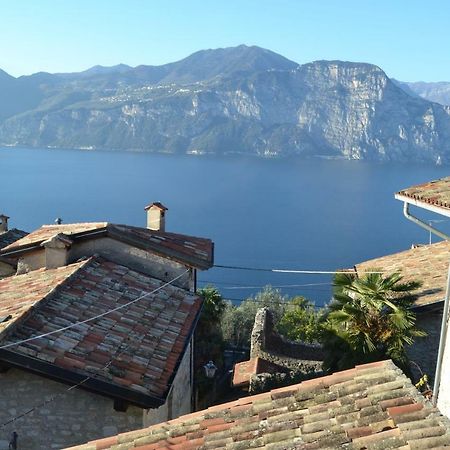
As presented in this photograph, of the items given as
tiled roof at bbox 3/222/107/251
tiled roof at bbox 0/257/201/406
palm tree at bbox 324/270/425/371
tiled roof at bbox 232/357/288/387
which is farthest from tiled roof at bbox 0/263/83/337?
tiled roof at bbox 232/357/288/387

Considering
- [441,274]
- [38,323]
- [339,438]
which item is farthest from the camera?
[441,274]

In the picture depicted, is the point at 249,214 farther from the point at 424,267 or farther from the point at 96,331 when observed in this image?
the point at 96,331

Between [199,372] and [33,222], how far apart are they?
284 ft

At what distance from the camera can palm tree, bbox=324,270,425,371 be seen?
11.9m

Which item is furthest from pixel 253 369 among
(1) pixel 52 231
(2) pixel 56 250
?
(2) pixel 56 250

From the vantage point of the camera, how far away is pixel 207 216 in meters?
118

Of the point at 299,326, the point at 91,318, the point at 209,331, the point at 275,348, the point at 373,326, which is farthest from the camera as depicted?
the point at 299,326

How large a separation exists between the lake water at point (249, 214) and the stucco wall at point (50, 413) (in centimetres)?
4793

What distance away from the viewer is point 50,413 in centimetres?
838

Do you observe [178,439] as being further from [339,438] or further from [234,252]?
[234,252]

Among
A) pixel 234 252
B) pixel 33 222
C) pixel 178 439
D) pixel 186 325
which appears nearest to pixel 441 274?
pixel 186 325

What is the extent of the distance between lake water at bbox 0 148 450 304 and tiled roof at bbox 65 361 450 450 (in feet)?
166

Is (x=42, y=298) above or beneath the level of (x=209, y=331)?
above

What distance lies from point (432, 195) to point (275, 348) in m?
15.3
